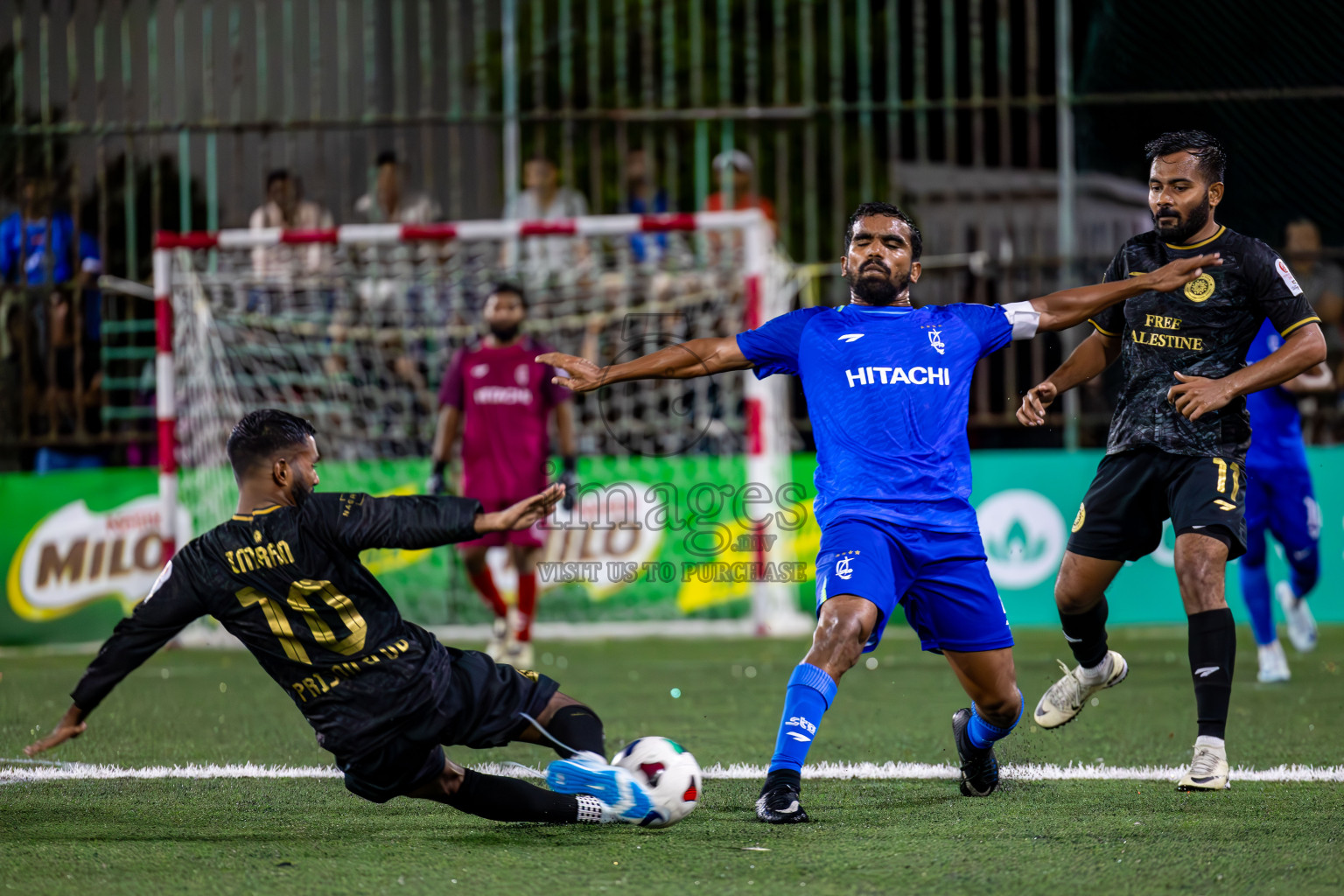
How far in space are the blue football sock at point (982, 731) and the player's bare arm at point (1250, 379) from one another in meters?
1.11

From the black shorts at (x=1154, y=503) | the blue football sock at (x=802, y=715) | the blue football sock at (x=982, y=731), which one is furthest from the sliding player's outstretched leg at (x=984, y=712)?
the black shorts at (x=1154, y=503)

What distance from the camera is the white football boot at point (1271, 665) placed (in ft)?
25.1

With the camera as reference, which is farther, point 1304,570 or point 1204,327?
point 1304,570

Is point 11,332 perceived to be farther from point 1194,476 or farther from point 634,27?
point 634,27

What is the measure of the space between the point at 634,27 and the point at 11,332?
34.4 ft

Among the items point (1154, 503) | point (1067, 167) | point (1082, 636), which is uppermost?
point (1067, 167)

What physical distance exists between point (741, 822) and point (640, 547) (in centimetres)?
676

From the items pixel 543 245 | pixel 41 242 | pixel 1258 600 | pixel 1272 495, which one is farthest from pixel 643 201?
pixel 1258 600

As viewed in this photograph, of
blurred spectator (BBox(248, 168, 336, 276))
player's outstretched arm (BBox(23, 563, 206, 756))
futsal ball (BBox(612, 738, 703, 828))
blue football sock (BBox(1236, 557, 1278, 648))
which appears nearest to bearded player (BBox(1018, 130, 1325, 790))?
futsal ball (BBox(612, 738, 703, 828))

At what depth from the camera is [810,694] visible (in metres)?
4.20

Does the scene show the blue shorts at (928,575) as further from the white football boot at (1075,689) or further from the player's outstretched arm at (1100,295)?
the white football boot at (1075,689)

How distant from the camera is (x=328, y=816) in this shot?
4.45 metres

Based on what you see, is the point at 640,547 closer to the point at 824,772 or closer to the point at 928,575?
the point at 824,772

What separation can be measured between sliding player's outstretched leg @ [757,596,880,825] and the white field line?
851 mm
